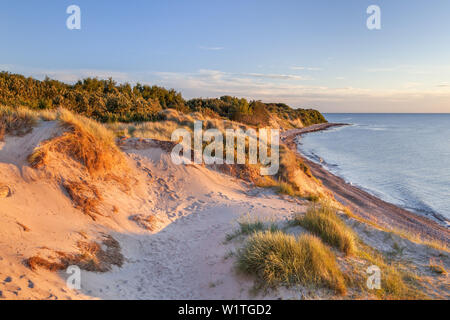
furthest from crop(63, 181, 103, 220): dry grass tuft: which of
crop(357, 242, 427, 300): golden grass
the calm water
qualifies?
the calm water

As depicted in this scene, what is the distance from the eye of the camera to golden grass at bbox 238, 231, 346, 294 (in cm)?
398

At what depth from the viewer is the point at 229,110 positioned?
31.4 meters

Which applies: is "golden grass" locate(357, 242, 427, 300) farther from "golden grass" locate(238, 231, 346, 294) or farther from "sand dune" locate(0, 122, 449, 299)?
"golden grass" locate(238, 231, 346, 294)

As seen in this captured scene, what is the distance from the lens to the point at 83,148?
8.09 m

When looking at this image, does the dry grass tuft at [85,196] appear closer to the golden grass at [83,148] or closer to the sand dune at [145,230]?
the sand dune at [145,230]

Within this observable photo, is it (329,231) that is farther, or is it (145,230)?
(145,230)

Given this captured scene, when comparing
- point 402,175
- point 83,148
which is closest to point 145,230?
point 83,148

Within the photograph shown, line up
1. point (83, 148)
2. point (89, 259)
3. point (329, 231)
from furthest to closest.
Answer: point (83, 148)
point (329, 231)
point (89, 259)

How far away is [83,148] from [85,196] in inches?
68.0

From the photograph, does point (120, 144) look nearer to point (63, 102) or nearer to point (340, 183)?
point (63, 102)

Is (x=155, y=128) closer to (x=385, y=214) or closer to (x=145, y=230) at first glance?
(x=145, y=230)

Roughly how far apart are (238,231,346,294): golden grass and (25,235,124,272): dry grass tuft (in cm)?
252

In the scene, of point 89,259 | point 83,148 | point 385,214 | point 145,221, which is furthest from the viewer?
point 385,214

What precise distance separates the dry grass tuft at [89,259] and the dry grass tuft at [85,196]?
3.68 ft
